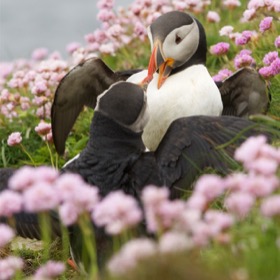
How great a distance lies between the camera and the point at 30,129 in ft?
30.5

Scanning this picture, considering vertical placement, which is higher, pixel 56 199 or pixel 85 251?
pixel 56 199

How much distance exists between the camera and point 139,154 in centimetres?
596

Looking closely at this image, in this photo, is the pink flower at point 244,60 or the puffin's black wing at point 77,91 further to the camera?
the pink flower at point 244,60

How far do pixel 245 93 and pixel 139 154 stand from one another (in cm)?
183

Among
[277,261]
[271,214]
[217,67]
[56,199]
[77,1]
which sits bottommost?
[77,1]

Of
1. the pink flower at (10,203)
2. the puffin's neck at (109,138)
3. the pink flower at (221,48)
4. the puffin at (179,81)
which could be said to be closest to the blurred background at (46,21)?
the pink flower at (221,48)

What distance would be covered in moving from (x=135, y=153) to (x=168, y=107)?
103 centimetres

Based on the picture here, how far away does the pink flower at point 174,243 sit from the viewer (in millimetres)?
3502

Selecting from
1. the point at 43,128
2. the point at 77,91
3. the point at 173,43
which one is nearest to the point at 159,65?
the point at 173,43

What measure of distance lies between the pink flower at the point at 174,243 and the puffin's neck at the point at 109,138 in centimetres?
233

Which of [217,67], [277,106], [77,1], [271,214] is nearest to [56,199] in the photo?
[271,214]

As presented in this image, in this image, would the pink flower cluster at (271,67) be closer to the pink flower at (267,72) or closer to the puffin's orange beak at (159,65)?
the pink flower at (267,72)

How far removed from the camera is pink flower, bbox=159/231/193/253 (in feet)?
11.5

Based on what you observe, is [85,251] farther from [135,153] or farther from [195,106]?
[195,106]
